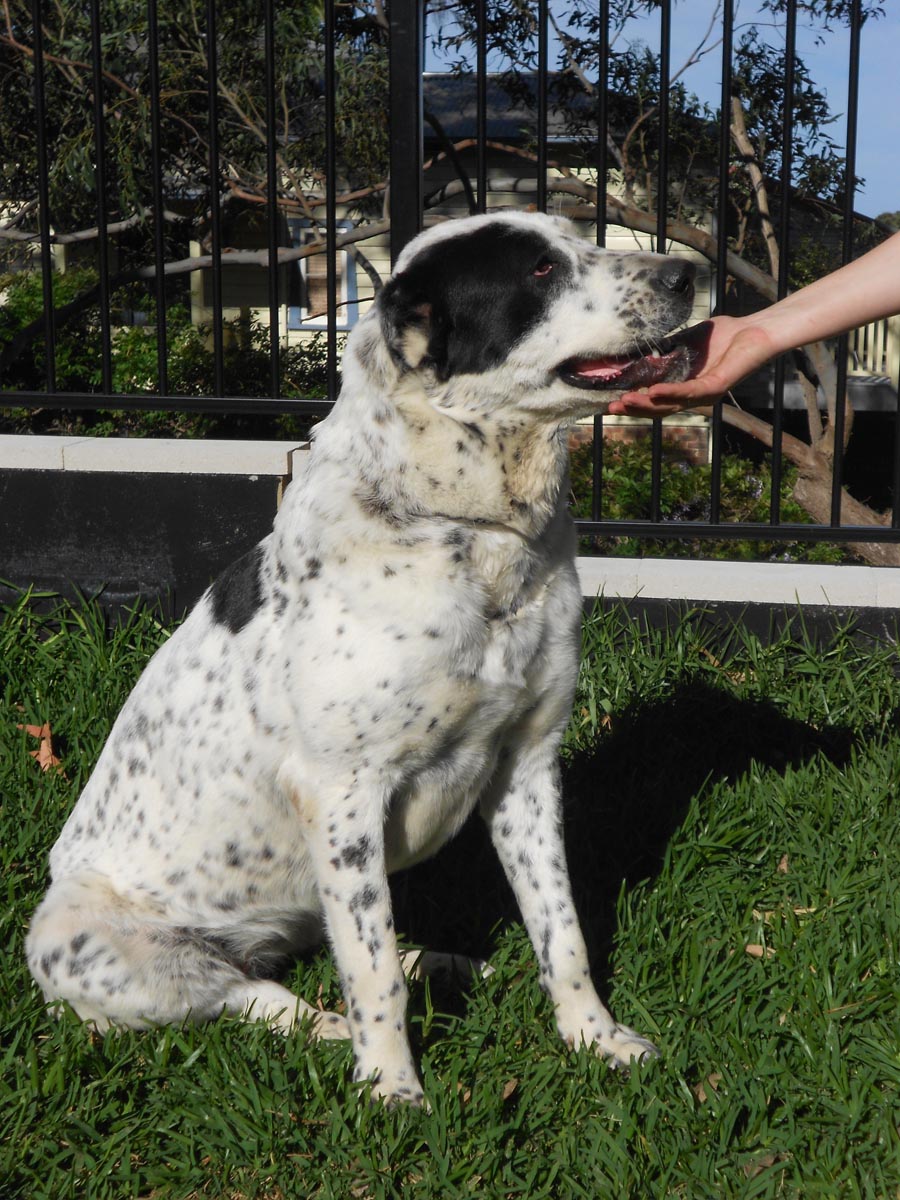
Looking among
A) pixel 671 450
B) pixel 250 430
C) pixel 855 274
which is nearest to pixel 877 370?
pixel 671 450

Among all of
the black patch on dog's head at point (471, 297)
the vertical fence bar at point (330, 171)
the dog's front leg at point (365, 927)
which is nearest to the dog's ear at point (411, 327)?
the black patch on dog's head at point (471, 297)

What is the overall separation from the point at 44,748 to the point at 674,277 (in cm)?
240

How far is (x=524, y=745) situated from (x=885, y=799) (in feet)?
4.18

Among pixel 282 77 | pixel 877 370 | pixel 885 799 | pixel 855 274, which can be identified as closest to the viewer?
pixel 855 274

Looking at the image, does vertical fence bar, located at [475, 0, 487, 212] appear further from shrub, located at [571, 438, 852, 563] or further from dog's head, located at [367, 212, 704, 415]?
shrub, located at [571, 438, 852, 563]

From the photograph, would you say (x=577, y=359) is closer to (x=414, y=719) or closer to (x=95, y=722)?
(x=414, y=719)

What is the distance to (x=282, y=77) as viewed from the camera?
829 cm

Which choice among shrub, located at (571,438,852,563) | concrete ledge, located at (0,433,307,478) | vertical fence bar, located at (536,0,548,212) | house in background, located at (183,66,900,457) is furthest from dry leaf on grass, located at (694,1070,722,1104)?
house in background, located at (183,66,900,457)

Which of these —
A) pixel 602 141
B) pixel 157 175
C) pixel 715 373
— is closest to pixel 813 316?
pixel 715 373

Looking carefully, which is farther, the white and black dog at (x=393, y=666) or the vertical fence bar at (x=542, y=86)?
the vertical fence bar at (x=542, y=86)

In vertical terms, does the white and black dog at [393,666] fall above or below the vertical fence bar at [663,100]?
below

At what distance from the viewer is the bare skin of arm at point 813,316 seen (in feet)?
8.87

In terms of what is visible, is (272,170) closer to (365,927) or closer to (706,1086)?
(365,927)

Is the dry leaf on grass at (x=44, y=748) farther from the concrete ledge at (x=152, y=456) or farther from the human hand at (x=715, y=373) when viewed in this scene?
the human hand at (x=715, y=373)
